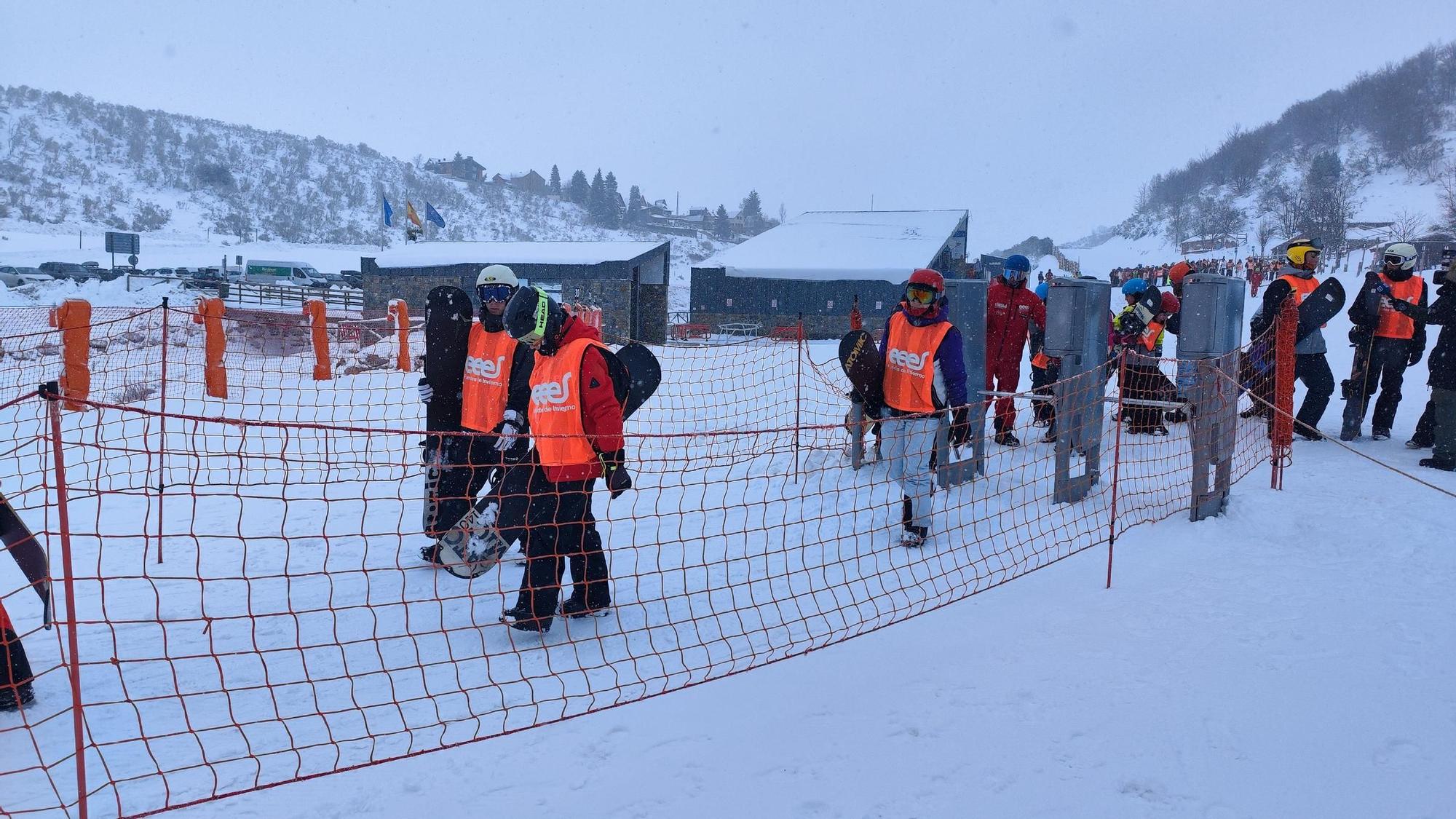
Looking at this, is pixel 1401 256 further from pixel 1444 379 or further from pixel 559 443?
pixel 559 443

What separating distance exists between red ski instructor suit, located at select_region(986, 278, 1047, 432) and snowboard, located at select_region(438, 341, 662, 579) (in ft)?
15.2

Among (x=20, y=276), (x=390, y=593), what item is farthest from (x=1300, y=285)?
(x=20, y=276)

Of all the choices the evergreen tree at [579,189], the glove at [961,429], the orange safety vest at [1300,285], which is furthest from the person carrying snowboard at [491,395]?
the evergreen tree at [579,189]

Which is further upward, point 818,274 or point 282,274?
point 282,274

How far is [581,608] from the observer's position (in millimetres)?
4469

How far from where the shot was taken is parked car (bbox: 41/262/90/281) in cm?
3469

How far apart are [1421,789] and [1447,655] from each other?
124cm

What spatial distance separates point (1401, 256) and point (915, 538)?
5.46 m

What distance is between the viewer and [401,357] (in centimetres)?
1403

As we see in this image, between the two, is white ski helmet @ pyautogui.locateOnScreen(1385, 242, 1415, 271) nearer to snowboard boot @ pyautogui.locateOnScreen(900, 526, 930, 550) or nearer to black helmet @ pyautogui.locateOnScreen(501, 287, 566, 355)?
snowboard boot @ pyautogui.locateOnScreen(900, 526, 930, 550)

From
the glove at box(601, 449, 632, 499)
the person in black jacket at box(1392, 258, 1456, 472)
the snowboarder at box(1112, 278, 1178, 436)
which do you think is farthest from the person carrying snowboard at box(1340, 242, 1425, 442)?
the glove at box(601, 449, 632, 499)

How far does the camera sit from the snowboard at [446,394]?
17.2 ft

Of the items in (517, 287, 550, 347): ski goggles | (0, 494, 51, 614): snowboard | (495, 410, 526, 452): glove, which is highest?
(517, 287, 550, 347): ski goggles

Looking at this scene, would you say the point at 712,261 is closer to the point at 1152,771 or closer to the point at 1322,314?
the point at 1322,314
